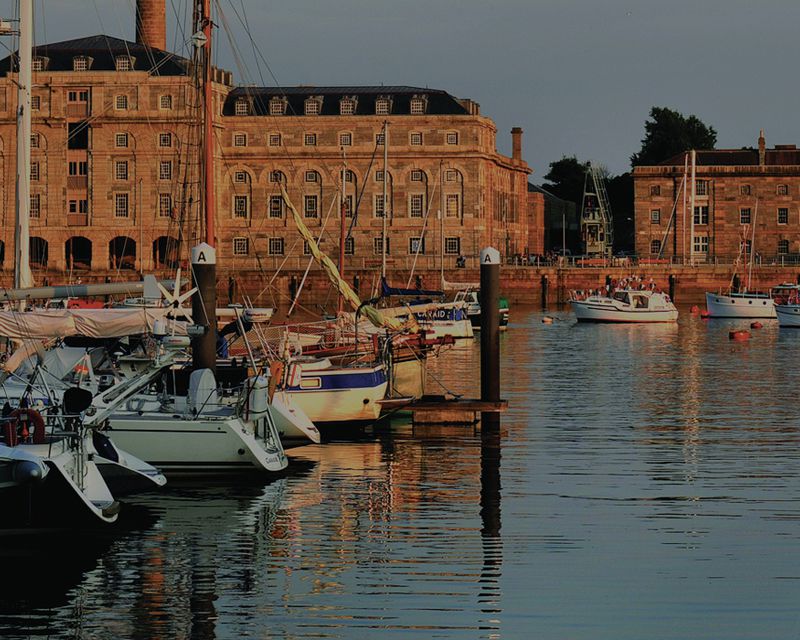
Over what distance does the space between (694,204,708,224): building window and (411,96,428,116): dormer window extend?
27430 millimetres

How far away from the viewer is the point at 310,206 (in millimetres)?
136125

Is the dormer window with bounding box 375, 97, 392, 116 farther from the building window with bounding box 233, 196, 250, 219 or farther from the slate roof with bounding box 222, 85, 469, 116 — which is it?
the building window with bounding box 233, 196, 250, 219

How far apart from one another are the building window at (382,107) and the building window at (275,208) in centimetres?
1051

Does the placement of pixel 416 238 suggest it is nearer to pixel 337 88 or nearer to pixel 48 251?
pixel 337 88

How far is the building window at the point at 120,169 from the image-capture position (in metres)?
132

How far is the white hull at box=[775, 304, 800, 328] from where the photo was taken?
3836 inches

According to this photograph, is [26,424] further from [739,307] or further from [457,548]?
[739,307]

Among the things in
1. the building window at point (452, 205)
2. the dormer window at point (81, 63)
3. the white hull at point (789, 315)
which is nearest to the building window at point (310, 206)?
the building window at point (452, 205)

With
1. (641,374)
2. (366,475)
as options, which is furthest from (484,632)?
(641,374)

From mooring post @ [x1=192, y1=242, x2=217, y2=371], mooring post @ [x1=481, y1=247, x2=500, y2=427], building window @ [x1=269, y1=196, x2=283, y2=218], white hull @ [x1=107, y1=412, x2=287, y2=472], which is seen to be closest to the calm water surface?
white hull @ [x1=107, y1=412, x2=287, y2=472]


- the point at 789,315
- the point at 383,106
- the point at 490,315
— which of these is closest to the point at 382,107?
the point at 383,106

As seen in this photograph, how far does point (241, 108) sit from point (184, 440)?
107 metres

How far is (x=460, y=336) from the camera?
8431cm

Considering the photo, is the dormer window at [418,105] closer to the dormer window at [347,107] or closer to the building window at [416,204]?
the dormer window at [347,107]
